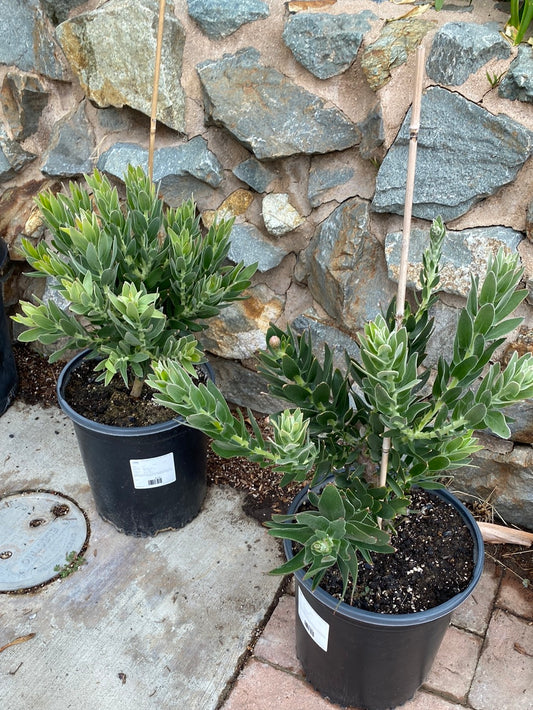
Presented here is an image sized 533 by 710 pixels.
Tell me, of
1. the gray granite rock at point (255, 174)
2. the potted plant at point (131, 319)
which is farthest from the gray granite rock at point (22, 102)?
the gray granite rock at point (255, 174)

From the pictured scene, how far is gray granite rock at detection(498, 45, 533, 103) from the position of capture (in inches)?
62.7

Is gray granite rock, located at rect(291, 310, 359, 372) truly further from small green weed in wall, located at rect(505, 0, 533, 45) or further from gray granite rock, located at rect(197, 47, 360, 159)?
small green weed in wall, located at rect(505, 0, 533, 45)

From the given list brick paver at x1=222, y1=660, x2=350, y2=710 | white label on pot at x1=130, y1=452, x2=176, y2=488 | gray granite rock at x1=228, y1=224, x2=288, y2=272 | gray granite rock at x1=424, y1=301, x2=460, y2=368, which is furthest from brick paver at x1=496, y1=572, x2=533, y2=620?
gray granite rock at x1=228, y1=224, x2=288, y2=272

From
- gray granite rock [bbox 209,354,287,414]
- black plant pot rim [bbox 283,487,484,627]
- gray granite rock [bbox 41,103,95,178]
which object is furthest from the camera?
gray granite rock [bbox 209,354,287,414]

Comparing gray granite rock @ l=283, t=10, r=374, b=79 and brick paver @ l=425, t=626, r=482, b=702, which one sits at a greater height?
gray granite rock @ l=283, t=10, r=374, b=79

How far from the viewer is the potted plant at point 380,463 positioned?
50.6 inches

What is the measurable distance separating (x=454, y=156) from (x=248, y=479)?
1.37 meters

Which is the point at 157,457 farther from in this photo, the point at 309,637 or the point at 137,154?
the point at 137,154

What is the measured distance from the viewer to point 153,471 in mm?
2109

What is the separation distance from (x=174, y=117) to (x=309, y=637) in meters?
1.64

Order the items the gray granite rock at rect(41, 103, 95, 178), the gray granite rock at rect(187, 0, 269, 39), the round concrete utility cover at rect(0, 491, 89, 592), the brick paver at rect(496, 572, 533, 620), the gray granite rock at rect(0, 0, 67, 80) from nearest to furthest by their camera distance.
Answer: the gray granite rock at rect(187, 0, 269, 39) < the brick paver at rect(496, 572, 533, 620) < the round concrete utility cover at rect(0, 491, 89, 592) < the gray granite rock at rect(0, 0, 67, 80) < the gray granite rock at rect(41, 103, 95, 178)

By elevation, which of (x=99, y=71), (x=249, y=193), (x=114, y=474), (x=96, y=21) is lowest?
(x=114, y=474)

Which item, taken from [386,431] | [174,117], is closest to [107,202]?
[174,117]

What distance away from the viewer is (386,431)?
4.59 ft
